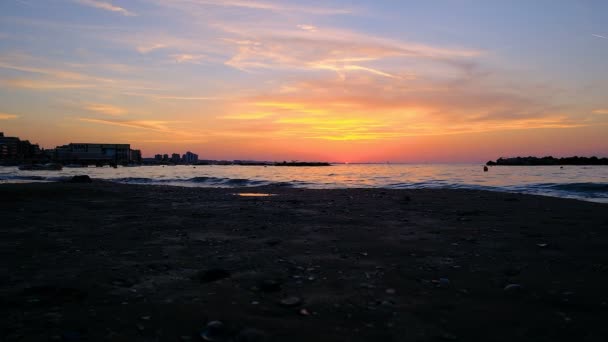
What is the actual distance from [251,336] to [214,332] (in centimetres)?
35

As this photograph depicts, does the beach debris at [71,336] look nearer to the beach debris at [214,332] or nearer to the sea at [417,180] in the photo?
the beach debris at [214,332]

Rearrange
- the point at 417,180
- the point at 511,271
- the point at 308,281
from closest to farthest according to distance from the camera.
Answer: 1. the point at 308,281
2. the point at 511,271
3. the point at 417,180

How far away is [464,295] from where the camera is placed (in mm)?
4027

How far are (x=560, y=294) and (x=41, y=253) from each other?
7695 mm

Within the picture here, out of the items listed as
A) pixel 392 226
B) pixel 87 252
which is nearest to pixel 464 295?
pixel 392 226

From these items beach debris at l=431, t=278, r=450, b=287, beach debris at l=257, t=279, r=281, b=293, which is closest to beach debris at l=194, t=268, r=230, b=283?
beach debris at l=257, t=279, r=281, b=293

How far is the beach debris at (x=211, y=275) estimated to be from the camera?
183 inches

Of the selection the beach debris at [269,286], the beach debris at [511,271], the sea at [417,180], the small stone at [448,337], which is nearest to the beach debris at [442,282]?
the beach debris at [511,271]

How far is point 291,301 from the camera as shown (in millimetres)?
3818

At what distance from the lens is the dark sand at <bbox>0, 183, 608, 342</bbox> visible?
3.20m

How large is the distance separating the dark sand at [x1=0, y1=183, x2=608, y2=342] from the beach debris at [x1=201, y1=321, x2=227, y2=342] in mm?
87

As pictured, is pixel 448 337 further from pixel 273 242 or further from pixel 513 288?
pixel 273 242

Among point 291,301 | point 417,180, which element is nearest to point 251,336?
point 291,301

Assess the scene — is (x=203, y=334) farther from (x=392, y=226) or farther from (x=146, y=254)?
(x=392, y=226)
